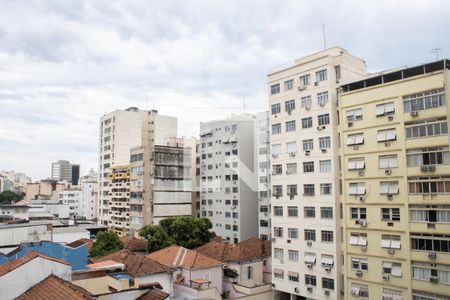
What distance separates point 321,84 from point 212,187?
34.3 metres

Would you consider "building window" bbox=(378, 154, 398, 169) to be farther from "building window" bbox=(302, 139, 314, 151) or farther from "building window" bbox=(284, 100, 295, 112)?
"building window" bbox=(284, 100, 295, 112)

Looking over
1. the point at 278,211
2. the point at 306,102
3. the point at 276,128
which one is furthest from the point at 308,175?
the point at 306,102

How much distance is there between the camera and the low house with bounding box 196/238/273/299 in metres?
32.5

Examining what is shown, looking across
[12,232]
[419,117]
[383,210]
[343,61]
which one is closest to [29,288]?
[12,232]

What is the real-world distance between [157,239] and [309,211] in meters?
16.4

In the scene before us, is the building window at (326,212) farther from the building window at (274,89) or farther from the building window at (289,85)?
the building window at (274,89)

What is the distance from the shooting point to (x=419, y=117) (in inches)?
958

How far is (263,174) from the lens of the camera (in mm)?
53875

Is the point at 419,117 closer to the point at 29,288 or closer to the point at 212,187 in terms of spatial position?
the point at 29,288

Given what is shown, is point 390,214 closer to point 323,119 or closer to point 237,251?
point 323,119

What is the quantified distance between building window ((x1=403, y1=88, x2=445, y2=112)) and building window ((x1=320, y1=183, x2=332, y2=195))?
25.4ft

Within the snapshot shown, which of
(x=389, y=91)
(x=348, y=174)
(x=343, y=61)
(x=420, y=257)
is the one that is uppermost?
(x=343, y=61)

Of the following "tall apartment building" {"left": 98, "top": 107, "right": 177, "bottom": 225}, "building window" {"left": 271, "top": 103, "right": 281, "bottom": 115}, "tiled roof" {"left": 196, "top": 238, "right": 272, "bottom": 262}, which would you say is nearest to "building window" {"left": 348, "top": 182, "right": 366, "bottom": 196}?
"building window" {"left": 271, "top": 103, "right": 281, "bottom": 115}

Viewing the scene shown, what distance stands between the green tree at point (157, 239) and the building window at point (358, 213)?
1953cm
